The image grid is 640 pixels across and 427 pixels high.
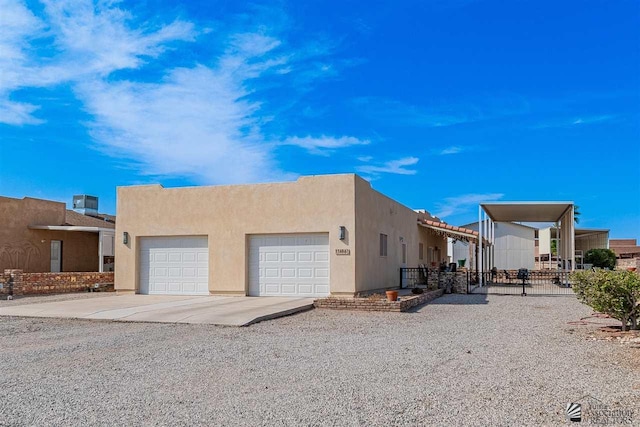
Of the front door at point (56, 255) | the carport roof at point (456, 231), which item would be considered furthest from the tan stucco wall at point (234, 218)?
the carport roof at point (456, 231)

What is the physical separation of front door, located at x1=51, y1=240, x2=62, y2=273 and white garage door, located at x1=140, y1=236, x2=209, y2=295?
8.97 meters

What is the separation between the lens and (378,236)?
1955cm

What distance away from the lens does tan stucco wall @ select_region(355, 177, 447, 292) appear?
17281 millimetres

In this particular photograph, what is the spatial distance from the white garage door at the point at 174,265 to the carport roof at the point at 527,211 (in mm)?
13182

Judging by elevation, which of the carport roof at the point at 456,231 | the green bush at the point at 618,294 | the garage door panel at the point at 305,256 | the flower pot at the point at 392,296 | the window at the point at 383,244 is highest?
the carport roof at the point at 456,231

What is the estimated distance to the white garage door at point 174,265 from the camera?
61.4 feet

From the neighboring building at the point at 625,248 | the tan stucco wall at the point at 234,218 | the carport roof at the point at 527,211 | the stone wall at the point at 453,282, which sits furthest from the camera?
the neighboring building at the point at 625,248

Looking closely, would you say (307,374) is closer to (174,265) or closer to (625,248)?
(174,265)

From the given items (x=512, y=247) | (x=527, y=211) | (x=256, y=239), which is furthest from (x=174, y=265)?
(x=512, y=247)

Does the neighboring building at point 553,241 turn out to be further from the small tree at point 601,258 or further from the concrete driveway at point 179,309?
the concrete driveway at point 179,309

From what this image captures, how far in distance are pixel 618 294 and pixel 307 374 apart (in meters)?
6.87

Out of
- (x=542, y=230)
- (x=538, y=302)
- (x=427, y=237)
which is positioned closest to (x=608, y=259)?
(x=542, y=230)

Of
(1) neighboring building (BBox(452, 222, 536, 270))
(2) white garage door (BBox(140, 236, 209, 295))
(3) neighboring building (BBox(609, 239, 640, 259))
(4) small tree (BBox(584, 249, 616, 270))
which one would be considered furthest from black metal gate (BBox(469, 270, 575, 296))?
(3) neighboring building (BBox(609, 239, 640, 259))

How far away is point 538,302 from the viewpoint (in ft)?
58.5
